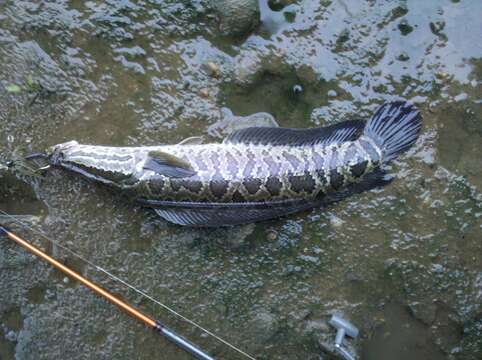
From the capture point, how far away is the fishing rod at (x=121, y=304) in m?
5.24

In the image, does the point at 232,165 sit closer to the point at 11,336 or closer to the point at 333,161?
the point at 333,161

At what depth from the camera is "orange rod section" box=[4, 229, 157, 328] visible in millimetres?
5254

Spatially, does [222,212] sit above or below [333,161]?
below

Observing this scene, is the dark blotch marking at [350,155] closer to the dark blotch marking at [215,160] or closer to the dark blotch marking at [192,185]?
the dark blotch marking at [215,160]

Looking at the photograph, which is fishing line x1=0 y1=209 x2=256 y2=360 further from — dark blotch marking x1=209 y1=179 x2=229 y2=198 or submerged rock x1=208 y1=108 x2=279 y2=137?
submerged rock x1=208 y1=108 x2=279 y2=137

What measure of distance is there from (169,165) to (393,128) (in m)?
2.29

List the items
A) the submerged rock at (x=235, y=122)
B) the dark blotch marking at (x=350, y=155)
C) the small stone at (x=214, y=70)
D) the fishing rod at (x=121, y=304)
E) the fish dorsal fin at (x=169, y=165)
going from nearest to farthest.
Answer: the fish dorsal fin at (x=169, y=165) → the dark blotch marking at (x=350, y=155) → the fishing rod at (x=121, y=304) → the submerged rock at (x=235, y=122) → the small stone at (x=214, y=70)

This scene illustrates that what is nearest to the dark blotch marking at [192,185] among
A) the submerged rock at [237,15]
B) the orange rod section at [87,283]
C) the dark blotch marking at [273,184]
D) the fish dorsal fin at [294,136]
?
the fish dorsal fin at [294,136]

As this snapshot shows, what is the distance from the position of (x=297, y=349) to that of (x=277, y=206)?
1.51 m

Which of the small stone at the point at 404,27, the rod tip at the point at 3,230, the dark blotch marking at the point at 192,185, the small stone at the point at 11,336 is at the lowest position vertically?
the small stone at the point at 11,336

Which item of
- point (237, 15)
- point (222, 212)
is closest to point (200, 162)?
point (222, 212)

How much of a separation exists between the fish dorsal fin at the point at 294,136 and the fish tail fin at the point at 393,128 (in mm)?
145

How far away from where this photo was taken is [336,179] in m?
5.12

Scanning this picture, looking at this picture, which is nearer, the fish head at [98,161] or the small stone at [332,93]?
the fish head at [98,161]
